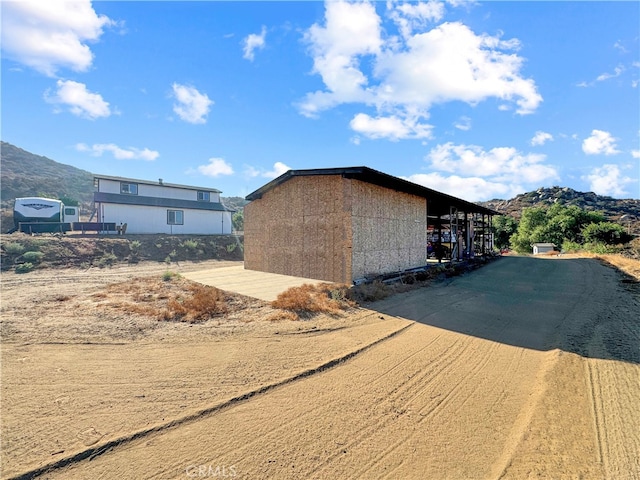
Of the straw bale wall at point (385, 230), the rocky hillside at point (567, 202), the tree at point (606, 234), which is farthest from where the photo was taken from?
the rocky hillside at point (567, 202)

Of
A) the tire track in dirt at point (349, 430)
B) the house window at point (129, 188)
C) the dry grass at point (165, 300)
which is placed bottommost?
the tire track in dirt at point (349, 430)

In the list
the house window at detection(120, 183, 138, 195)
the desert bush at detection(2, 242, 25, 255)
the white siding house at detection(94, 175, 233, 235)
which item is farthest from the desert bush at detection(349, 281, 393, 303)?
the house window at detection(120, 183, 138, 195)

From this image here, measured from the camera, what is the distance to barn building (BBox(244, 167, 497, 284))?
11.4 meters

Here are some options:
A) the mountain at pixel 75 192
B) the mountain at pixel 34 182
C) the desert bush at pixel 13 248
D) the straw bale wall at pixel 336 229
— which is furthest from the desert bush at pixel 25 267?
the mountain at pixel 75 192

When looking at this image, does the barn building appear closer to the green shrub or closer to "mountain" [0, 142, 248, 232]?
the green shrub

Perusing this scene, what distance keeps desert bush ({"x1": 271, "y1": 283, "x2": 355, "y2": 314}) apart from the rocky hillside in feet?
220

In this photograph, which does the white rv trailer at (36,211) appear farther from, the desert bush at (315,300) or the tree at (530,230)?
the tree at (530,230)

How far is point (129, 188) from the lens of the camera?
101 ft

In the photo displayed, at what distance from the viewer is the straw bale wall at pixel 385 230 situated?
11.5m

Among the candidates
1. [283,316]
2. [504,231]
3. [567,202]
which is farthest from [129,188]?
[567,202]

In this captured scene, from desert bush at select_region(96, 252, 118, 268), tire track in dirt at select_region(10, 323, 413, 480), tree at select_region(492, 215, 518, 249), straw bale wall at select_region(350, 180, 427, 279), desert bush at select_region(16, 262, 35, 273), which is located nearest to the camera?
tire track in dirt at select_region(10, 323, 413, 480)

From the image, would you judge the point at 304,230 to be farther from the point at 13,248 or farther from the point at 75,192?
the point at 75,192

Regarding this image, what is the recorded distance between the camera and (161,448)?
9.48ft

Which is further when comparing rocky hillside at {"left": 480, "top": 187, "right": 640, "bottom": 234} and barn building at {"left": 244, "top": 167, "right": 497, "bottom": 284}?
rocky hillside at {"left": 480, "top": 187, "right": 640, "bottom": 234}
